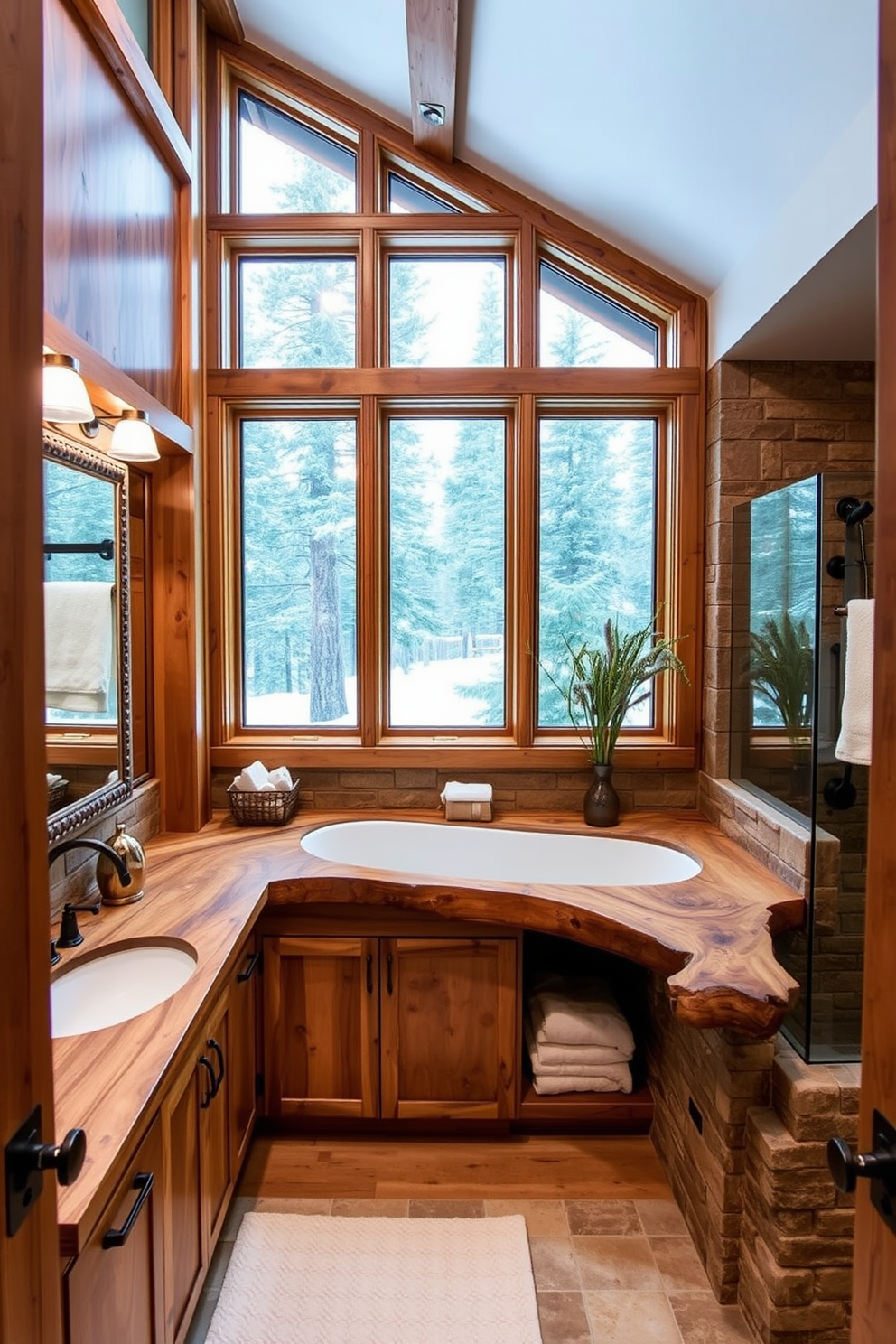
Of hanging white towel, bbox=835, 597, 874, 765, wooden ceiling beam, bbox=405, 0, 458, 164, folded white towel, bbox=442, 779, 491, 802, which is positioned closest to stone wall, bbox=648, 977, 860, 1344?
hanging white towel, bbox=835, 597, 874, 765

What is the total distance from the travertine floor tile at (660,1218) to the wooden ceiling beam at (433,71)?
3384mm

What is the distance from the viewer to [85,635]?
81.2 inches

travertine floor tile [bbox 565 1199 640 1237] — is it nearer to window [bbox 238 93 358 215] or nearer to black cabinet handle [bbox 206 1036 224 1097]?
black cabinet handle [bbox 206 1036 224 1097]

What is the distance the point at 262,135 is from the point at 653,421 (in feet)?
6.34

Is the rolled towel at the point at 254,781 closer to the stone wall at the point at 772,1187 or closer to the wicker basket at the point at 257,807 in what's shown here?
the wicker basket at the point at 257,807

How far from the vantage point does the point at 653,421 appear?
3.02 metres

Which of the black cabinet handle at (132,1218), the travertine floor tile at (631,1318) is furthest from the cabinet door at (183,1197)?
the travertine floor tile at (631,1318)

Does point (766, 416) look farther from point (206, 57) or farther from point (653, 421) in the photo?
point (206, 57)

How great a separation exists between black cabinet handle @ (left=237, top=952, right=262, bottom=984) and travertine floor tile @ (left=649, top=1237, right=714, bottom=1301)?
1.28 m

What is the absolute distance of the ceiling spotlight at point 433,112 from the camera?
8.32 ft

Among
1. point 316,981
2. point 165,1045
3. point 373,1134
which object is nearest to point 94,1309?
point 165,1045

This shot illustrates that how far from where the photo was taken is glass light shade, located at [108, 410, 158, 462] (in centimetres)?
204

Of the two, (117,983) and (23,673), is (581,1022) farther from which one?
(23,673)

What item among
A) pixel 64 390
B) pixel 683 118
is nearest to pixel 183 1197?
pixel 64 390
